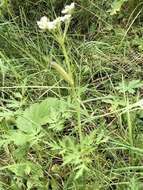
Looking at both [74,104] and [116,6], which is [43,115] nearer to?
[74,104]

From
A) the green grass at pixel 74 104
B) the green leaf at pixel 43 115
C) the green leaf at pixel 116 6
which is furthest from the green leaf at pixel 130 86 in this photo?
the green leaf at pixel 116 6

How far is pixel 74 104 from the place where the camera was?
190 centimetres

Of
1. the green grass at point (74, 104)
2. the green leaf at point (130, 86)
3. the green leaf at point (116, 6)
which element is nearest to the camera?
the green grass at point (74, 104)

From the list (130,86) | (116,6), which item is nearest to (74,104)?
(130,86)

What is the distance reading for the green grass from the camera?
171 centimetres

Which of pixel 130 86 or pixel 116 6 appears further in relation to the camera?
pixel 116 6

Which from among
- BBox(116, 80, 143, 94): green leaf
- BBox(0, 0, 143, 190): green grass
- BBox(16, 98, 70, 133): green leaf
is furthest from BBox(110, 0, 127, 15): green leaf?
BBox(16, 98, 70, 133): green leaf

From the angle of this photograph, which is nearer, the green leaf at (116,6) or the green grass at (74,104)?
the green grass at (74,104)

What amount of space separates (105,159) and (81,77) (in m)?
0.54

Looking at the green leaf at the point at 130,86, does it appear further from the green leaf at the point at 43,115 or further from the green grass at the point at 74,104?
the green leaf at the point at 43,115

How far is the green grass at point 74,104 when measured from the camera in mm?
1707

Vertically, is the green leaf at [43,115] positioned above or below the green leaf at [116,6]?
below

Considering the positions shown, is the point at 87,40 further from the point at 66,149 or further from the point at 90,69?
the point at 66,149

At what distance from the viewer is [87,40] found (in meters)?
2.51
